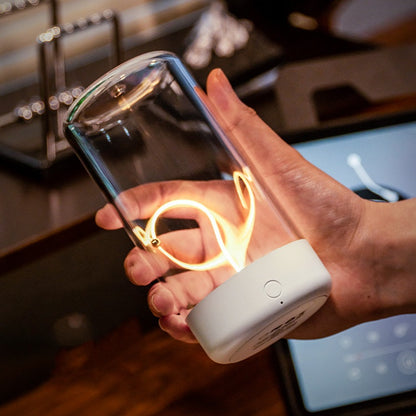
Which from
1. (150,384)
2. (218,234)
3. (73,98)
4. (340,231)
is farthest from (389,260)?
(73,98)

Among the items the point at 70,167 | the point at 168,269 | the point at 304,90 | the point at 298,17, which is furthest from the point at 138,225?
the point at 298,17

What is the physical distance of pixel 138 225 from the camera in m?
0.48

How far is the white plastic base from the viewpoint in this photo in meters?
0.38

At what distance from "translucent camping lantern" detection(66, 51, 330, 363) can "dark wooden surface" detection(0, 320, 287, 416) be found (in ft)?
0.67

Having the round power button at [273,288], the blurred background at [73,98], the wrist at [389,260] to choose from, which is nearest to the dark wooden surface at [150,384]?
the blurred background at [73,98]

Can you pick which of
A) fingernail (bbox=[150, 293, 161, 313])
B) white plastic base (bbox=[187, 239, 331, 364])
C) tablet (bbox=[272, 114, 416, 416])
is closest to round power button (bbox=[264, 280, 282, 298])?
white plastic base (bbox=[187, 239, 331, 364])

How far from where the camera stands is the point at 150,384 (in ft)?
2.11

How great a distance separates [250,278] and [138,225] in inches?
5.1

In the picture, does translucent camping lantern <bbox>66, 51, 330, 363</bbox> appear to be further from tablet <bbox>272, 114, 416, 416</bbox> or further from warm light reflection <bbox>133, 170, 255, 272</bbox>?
tablet <bbox>272, 114, 416, 416</bbox>

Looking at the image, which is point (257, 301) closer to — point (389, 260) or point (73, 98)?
point (389, 260)

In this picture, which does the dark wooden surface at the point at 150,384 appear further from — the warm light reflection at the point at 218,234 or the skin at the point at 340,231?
the warm light reflection at the point at 218,234

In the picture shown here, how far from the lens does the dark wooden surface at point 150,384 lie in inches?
24.4

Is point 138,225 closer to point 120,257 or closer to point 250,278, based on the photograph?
point 250,278

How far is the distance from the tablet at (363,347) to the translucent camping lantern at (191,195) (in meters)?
0.15
